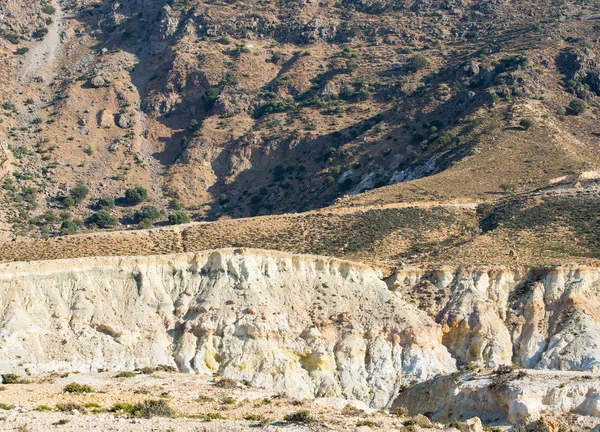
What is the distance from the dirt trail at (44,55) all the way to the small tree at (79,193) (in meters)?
27.0

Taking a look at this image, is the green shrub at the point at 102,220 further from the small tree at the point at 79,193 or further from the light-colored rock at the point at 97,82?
the light-colored rock at the point at 97,82

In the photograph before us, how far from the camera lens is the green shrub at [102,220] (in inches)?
4045

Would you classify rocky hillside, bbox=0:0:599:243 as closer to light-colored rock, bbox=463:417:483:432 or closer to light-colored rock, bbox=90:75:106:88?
light-colored rock, bbox=90:75:106:88

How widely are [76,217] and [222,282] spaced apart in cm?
5287

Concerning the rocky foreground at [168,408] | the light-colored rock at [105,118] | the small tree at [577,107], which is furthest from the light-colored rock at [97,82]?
the rocky foreground at [168,408]

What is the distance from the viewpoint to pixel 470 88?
11212 cm

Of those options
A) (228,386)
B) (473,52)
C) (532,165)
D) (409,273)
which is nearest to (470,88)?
(473,52)

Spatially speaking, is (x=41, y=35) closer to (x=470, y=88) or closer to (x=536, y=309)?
(x=470, y=88)

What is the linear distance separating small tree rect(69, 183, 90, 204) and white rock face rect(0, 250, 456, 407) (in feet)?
179

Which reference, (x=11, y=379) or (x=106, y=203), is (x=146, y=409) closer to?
(x=11, y=379)

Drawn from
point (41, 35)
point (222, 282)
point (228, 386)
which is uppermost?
point (41, 35)

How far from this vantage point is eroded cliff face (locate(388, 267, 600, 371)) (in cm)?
5238

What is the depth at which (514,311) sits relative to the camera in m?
56.3

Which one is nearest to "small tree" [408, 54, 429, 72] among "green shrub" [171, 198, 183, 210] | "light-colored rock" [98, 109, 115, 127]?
"green shrub" [171, 198, 183, 210]
